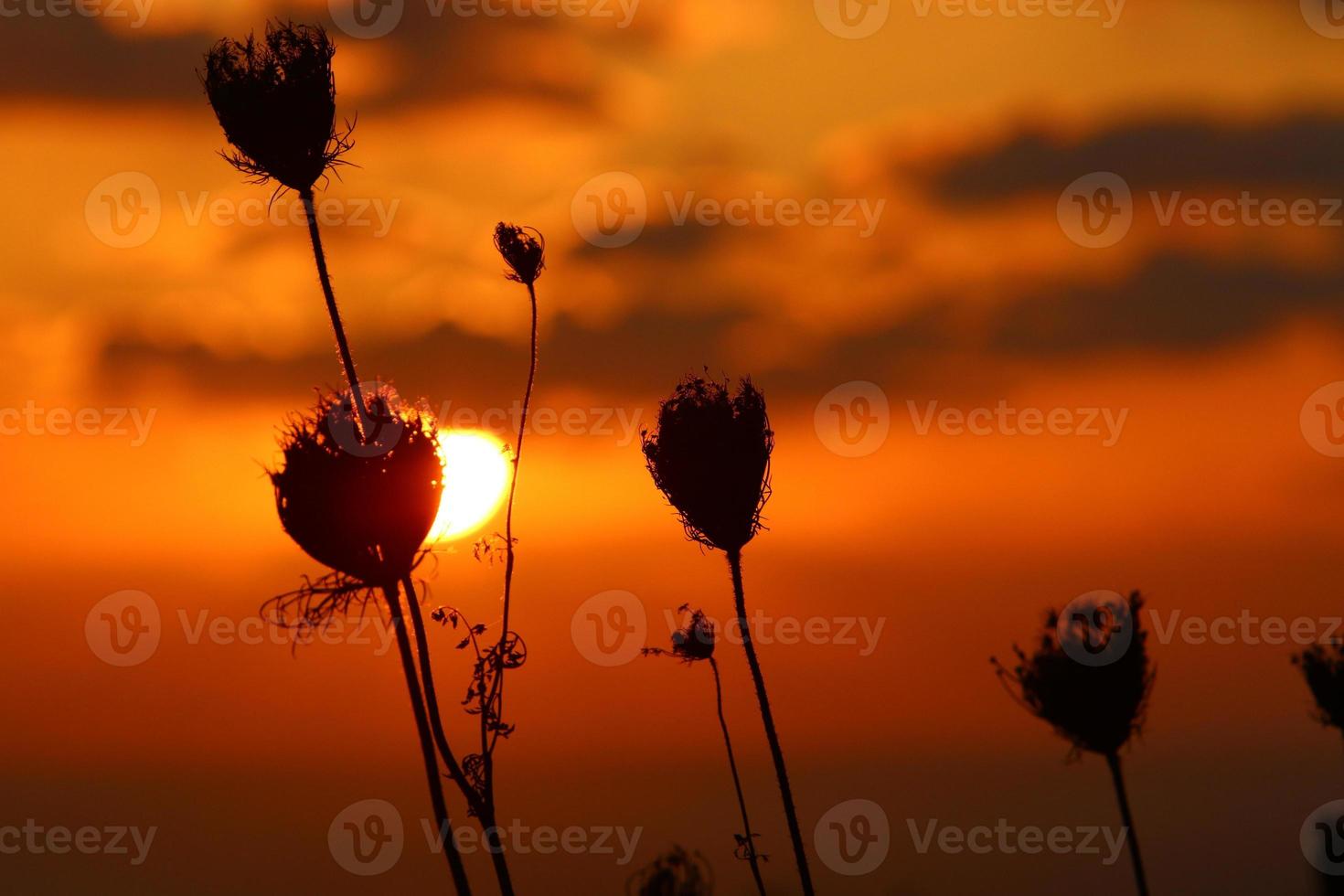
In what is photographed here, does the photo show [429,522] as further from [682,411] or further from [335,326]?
[682,411]

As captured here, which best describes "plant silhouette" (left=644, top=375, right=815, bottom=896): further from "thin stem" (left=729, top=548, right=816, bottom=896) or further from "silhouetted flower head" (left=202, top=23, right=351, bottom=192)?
"silhouetted flower head" (left=202, top=23, right=351, bottom=192)

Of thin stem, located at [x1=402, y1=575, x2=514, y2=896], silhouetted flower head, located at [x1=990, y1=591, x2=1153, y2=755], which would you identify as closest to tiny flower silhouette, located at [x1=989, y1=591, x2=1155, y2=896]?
silhouetted flower head, located at [x1=990, y1=591, x2=1153, y2=755]

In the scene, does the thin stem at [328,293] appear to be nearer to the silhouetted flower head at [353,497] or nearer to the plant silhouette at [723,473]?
the silhouetted flower head at [353,497]

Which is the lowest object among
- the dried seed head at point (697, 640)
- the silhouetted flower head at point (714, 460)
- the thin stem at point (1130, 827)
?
the thin stem at point (1130, 827)

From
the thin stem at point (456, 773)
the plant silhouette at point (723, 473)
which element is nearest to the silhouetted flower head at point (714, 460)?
the plant silhouette at point (723, 473)

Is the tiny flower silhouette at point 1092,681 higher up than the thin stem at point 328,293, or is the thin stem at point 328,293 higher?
the thin stem at point 328,293

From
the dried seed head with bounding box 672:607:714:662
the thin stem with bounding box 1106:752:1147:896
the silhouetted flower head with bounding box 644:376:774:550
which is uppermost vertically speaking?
the silhouetted flower head with bounding box 644:376:774:550
